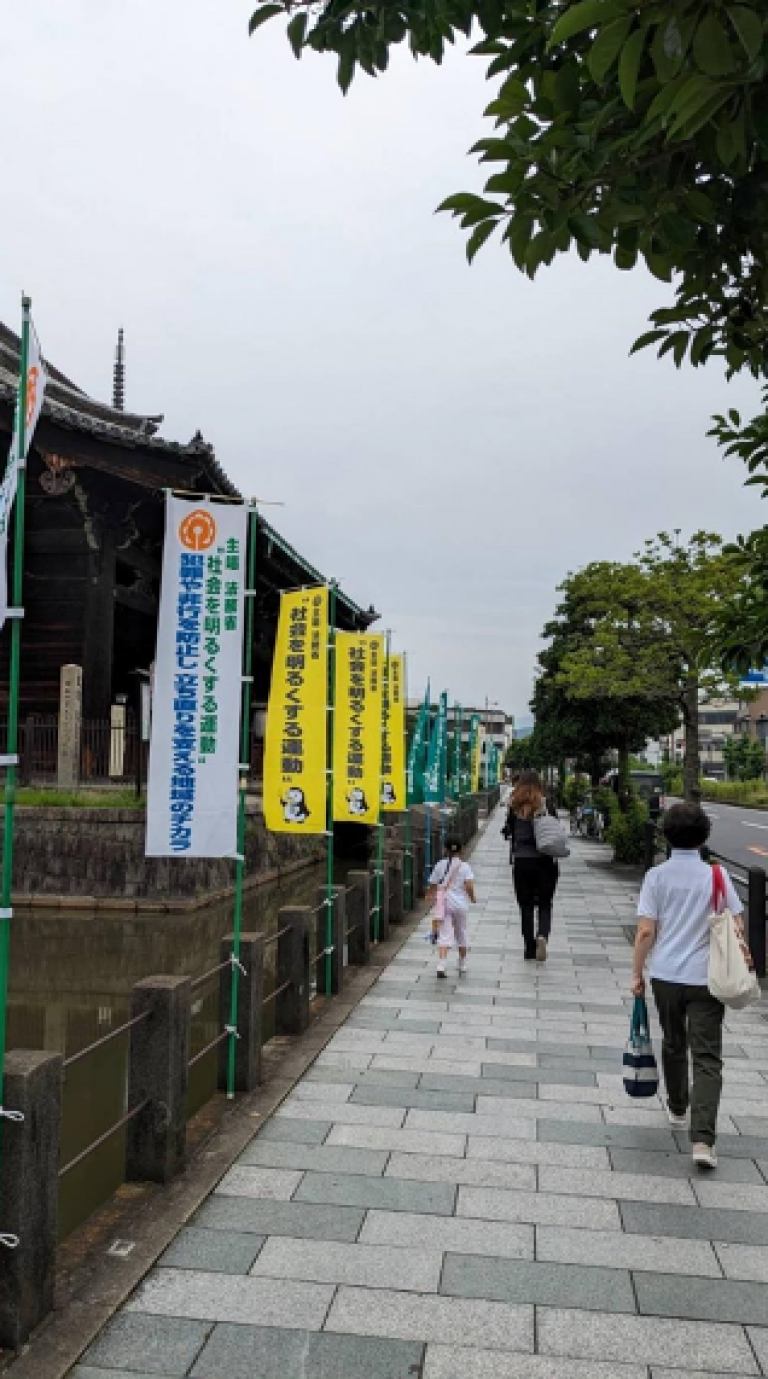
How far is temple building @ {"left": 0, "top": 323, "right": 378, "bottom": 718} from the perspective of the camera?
Answer: 14875 millimetres

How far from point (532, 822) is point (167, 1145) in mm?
5862

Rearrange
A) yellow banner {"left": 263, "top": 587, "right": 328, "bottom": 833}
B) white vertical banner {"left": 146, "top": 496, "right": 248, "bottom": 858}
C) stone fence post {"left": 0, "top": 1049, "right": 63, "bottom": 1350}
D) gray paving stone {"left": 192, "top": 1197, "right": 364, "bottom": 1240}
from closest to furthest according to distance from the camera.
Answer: stone fence post {"left": 0, "top": 1049, "right": 63, "bottom": 1350} < gray paving stone {"left": 192, "top": 1197, "right": 364, "bottom": 1240} < white vertical banner {"left": 146, "top": 496, "right": 248, "bottom": 858} < yellow banner {"left": 263, "top": 587, "right": 328, "bottom": 833}

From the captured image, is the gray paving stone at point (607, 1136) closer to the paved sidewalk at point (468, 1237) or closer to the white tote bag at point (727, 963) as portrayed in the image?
the paved sidewalk at point (468, 1237)

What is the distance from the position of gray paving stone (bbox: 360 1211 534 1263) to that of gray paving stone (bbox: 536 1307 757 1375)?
0.47 metres

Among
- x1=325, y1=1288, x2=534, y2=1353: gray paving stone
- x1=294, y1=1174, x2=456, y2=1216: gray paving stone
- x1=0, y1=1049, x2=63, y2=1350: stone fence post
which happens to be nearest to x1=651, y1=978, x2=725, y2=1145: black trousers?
x1=294, y1=1174, x2=456, y2=1216: gray paving stone

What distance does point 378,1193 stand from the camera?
170 inches

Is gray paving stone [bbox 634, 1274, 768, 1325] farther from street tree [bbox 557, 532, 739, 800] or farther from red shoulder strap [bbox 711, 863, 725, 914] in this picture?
street tree [bbox 557, 532, 739, 800]

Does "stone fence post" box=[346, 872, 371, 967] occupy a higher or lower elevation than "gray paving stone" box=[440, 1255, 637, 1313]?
higher

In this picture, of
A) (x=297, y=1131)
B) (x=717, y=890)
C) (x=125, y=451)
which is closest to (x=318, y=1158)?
(x=297, y=1131)

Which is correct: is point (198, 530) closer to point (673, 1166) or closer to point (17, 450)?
point (17, 450)

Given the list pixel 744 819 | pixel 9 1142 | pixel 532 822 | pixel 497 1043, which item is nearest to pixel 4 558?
pixel 9 1142

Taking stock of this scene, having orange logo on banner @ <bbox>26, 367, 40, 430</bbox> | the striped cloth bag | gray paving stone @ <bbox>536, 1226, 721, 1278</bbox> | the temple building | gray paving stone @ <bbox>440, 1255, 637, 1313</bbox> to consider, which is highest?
the temple building

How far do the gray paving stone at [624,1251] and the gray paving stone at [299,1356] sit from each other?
34.8 inches

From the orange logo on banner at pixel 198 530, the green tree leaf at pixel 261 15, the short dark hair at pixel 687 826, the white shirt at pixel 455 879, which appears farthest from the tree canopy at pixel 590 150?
the white shirt at pixel 455 879
